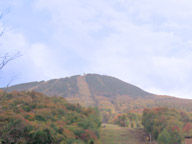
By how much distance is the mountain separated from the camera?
472ft

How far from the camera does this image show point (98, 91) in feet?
559

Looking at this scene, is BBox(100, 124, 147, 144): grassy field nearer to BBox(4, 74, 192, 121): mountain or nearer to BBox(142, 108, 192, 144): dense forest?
BBox(142, 108, 192, 144): dense forest

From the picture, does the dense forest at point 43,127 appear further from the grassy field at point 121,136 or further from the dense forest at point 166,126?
the grassy field at point 121,136

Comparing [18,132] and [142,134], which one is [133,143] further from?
[18,132]

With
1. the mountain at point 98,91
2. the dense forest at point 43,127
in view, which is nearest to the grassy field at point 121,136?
the dense forest at point 43,127

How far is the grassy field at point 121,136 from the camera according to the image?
55812mm

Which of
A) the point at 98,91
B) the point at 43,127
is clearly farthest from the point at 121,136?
the point at 98,91

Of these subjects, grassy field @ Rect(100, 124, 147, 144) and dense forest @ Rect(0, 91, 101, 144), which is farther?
grassy field @ Rect(100, 124, 147, 144)

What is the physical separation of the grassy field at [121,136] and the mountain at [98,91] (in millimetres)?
63791

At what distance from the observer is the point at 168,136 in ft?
138

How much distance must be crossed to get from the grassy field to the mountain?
2511 inches

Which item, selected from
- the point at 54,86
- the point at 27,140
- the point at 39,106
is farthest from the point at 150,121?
the point at 54,86

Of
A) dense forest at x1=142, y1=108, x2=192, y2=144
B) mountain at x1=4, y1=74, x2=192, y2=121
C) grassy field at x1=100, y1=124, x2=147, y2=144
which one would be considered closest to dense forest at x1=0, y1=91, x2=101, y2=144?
dense forest at x1=142, y1=108, x2=192, y2=144

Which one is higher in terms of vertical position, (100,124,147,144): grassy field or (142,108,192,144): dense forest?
(142,108,192,144): dense forest
